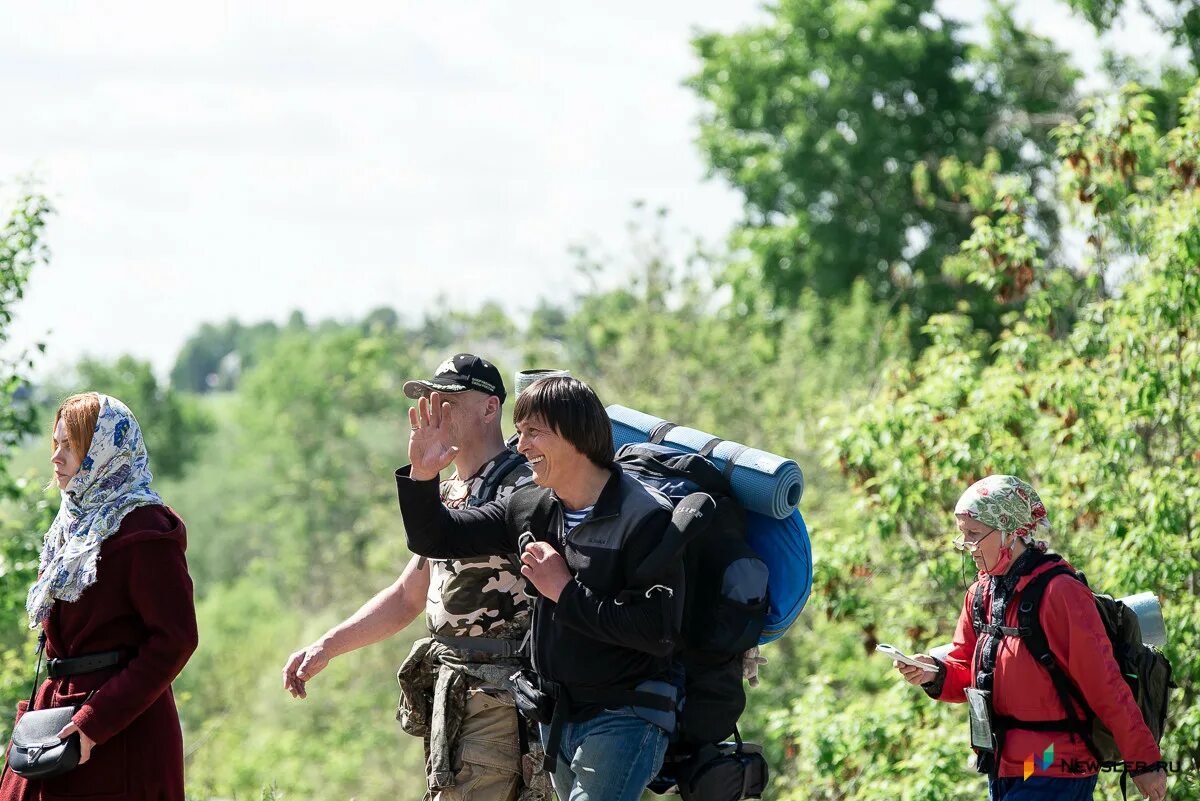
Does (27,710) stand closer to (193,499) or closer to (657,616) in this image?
(657,616)

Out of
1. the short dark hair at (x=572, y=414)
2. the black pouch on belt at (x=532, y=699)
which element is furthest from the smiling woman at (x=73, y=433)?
the black pouch on belt at (x=532, y=699)

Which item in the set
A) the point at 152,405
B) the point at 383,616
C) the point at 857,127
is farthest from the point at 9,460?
the point at 152,405

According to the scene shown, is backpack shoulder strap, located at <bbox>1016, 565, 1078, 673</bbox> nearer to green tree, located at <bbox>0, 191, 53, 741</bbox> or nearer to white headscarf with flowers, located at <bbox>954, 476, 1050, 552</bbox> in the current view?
white headscarf with flowers, located at <bbox>954, 476, 1050, 552</bbox>

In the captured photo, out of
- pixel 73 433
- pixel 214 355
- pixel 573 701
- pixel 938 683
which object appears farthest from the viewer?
pixel 214 355

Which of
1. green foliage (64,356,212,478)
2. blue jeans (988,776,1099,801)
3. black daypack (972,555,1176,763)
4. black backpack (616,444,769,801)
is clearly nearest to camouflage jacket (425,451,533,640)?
black backpack (616,444,769,801)

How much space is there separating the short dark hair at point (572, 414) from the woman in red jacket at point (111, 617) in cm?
108

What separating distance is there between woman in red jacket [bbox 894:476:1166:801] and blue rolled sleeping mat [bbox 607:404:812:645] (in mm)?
746

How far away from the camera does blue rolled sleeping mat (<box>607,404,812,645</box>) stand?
3.82m

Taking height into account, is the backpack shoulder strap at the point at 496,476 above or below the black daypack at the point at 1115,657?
above

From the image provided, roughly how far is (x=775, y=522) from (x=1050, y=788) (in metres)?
1.23

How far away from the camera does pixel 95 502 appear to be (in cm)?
404

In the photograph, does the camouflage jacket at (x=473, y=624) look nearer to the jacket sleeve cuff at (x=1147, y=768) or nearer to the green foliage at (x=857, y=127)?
the jacket sleeve cuff at (x=1147, y=768)

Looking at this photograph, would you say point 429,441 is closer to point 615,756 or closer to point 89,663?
point 615,756

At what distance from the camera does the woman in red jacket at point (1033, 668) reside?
13.7 ft
